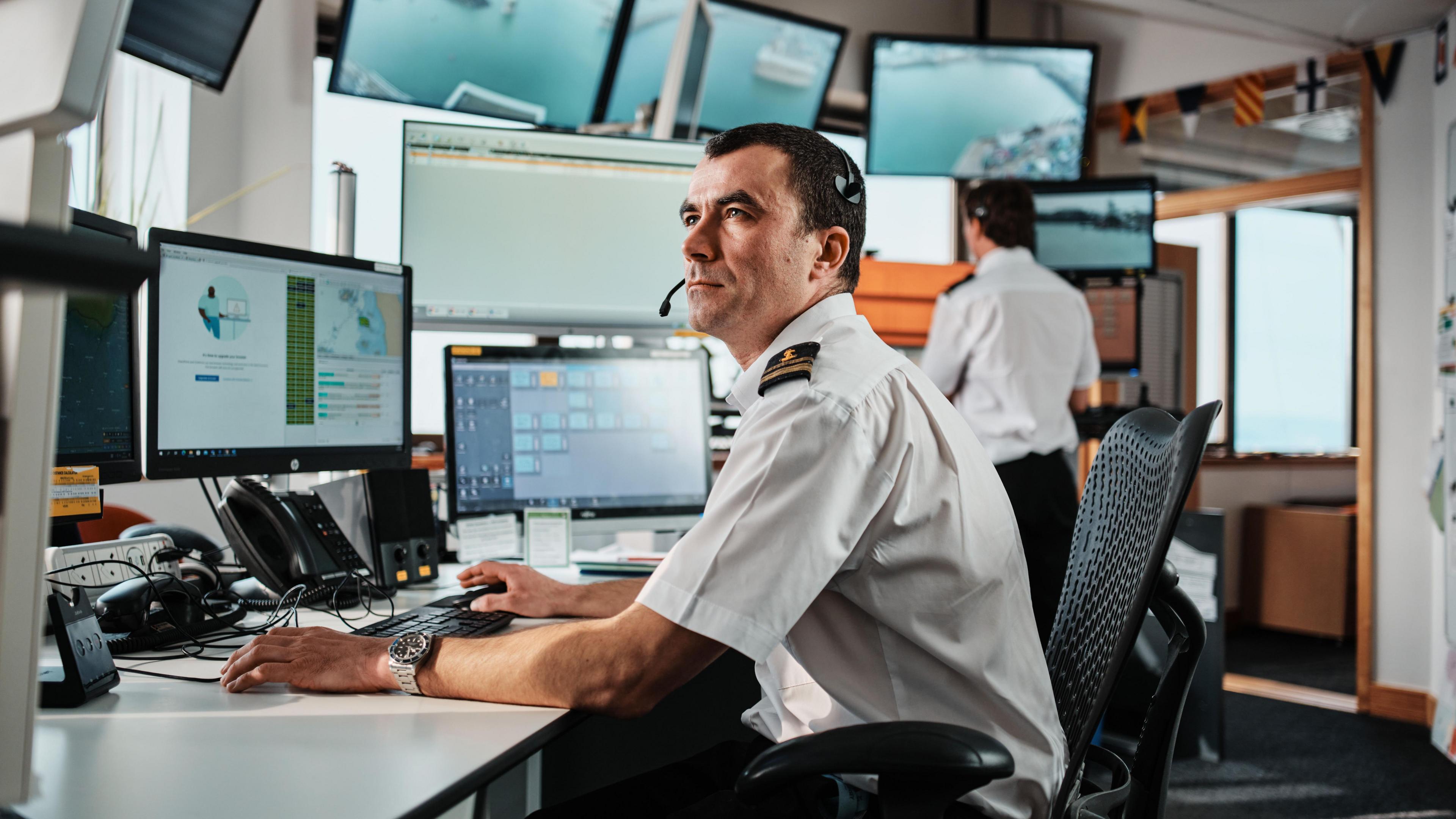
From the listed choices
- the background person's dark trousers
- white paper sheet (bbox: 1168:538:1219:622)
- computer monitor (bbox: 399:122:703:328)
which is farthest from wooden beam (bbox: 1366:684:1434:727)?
computer monitor (bbox: 399:122:703:328)

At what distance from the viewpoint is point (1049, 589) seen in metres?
2.73

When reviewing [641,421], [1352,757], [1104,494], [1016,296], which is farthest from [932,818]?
[1352,757]

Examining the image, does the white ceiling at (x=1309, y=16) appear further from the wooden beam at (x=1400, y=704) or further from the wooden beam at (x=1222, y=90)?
the wooden beam at (x=1400, y=704)

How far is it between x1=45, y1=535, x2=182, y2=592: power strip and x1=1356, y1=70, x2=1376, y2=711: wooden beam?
12.4ft

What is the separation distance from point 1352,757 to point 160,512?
11.7 ft

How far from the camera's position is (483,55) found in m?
3.11

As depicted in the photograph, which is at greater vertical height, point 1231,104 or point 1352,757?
point 1231,104

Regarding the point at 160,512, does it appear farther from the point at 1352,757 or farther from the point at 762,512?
the point at 1352,757

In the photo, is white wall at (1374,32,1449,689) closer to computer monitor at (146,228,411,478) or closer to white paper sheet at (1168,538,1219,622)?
white paper sheet at (1168,538,1219,622)

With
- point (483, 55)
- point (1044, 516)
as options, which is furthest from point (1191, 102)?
point (483, 55)

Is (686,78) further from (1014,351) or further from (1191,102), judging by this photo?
(1191,102)

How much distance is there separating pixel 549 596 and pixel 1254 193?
143 inches

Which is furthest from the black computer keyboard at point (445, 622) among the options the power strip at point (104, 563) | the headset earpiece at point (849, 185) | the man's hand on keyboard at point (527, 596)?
the headset earpiece at point (849, 185)

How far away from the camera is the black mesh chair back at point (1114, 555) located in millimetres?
818
